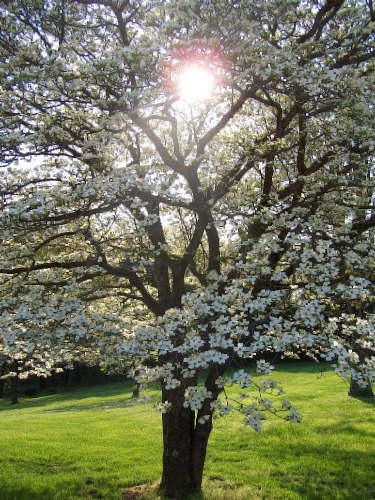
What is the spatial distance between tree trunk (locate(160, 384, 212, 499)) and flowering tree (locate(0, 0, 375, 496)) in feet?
0.13

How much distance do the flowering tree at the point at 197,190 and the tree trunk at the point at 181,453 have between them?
40 mm

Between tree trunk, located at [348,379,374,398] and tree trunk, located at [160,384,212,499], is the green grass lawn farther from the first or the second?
tree trunk, located at [348,379,374,398]

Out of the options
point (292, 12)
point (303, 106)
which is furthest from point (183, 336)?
point (292, 12)

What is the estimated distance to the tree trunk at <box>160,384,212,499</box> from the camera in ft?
39.9

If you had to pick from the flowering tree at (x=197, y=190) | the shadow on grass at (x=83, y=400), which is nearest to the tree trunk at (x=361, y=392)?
the shadow on grass at (x=83, y=400)

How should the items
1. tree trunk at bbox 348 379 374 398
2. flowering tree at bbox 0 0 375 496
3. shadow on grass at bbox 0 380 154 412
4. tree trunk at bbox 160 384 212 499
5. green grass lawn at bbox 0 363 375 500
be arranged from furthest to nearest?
shadow on grass at bbox 0 380 154 412 < tree trunk at bbox 348 379 374 398 < green grass lawn at bbox 0 363 375 500 < tree trunk at bbox 160 384 212 499 < flowering tree at bbox 0 0 375 496

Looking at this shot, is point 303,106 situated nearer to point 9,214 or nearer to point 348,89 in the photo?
point 348,89

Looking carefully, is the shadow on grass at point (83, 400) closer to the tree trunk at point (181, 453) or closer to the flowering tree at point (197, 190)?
the tree trunk at point (181, 453)

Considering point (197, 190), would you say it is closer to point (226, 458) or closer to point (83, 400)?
point (226, 458)

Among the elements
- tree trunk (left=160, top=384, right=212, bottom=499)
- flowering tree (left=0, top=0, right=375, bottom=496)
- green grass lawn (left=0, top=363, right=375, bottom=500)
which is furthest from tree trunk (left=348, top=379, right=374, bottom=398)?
tree trunk (left=160, top=384, right=212, bottom=499)

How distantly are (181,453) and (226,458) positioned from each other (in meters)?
3.96

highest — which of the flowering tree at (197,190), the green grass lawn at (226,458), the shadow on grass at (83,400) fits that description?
the flowering tree at (197,190)

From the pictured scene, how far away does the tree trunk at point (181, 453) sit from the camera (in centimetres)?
1216

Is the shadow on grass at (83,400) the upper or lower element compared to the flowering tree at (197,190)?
lower
